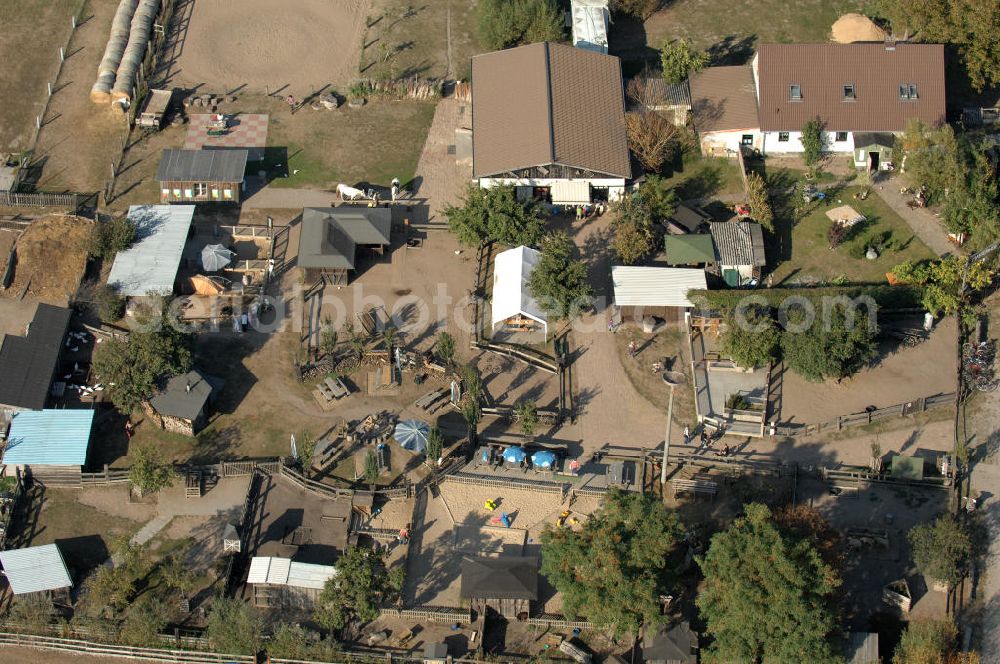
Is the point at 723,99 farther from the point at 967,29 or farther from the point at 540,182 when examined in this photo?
the point at 967,29

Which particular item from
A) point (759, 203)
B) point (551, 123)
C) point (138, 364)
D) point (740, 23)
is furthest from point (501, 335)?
point (740, 23)

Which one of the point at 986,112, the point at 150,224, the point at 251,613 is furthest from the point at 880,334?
the point at 150,224

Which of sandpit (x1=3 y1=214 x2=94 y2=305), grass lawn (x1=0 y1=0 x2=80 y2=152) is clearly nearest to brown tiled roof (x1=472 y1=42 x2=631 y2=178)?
sandpit (x1=3 y1=214 x2=94 y2=305)

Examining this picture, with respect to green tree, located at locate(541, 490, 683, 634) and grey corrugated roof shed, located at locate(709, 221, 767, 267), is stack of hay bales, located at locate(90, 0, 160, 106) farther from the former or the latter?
green tree, located at locate(541, 490, 683, 634)

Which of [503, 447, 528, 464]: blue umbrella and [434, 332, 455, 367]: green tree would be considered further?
[434, 332, 455, 367]: green tree

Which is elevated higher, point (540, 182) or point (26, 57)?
point (26, 57)
